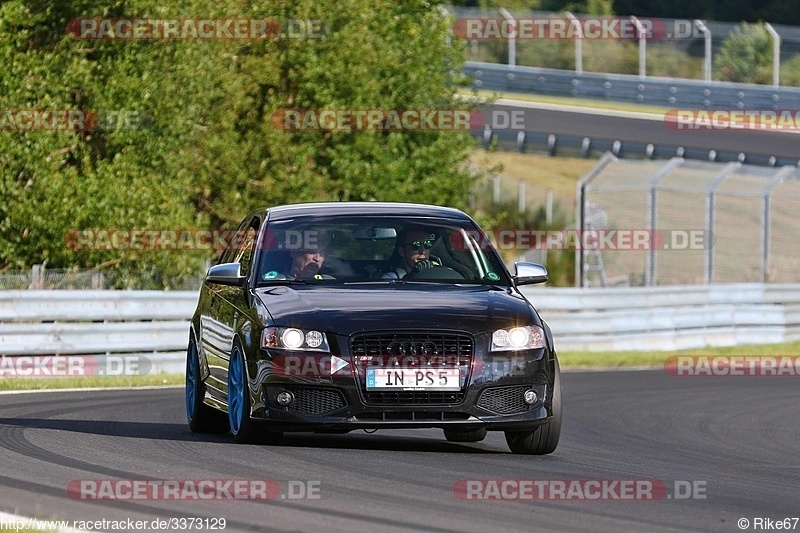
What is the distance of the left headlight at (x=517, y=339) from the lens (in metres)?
9.55

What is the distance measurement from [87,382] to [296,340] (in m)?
7.98

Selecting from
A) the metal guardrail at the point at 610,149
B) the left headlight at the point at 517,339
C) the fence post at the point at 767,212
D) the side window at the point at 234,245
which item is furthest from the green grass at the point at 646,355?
the metal guardrail at the point at 610,149

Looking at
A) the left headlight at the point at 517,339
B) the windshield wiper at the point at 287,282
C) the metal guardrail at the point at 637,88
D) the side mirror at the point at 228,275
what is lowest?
the metal guardrail at the point at 637,88

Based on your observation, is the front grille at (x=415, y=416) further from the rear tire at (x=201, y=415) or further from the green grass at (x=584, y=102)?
the green grass at (x=584, y=102)

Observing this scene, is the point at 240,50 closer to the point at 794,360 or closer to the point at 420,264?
the point at 794,360

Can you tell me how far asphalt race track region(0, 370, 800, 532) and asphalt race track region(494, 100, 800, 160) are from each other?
2816cm

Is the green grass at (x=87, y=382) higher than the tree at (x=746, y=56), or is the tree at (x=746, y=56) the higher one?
the tree at (x=746, y=56)

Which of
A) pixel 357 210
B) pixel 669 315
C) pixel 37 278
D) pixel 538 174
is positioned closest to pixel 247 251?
pixel 357 210

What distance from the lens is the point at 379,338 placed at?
30.8 feet

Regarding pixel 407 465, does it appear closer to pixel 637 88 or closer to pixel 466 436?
pixel 466 436

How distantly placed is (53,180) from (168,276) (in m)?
2.25

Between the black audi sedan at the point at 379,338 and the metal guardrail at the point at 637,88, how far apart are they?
102ft

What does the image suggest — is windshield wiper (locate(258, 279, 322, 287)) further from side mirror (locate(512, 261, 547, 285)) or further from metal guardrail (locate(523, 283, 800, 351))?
metal guardrail (locate(523, 283, 800, 351))

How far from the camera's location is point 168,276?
22.0m
